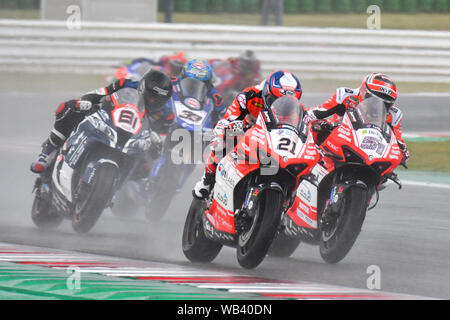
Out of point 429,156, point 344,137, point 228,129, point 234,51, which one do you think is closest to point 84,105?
point 228,129

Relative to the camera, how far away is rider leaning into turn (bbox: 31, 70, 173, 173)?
922 centimetres

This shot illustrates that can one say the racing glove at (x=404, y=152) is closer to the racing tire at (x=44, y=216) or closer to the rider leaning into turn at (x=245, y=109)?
the rider leaning into turn at (x=245, y=109)

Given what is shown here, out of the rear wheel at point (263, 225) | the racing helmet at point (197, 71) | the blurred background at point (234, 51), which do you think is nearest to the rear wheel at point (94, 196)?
the rear wheel at point (263, 225)

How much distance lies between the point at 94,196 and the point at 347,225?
2229 millimetres

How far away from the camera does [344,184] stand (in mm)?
7988

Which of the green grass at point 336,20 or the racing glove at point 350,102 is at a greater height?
the green grass at point 336,20

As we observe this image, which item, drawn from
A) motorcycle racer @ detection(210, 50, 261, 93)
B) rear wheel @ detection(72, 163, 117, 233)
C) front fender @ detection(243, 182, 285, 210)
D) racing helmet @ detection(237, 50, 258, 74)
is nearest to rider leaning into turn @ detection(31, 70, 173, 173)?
rear wheel @ detection(72, 163, 117, 233)

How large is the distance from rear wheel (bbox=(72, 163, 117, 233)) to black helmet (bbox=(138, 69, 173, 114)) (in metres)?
0.84

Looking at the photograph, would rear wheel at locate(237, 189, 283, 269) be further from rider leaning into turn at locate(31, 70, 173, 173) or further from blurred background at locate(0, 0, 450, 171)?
blurred background at locate(0, 0, 450, 171)

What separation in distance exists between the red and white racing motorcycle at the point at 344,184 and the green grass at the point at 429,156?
627 cm

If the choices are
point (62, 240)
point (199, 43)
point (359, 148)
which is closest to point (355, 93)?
point (359, 148)

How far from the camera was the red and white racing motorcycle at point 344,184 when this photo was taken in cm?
784
